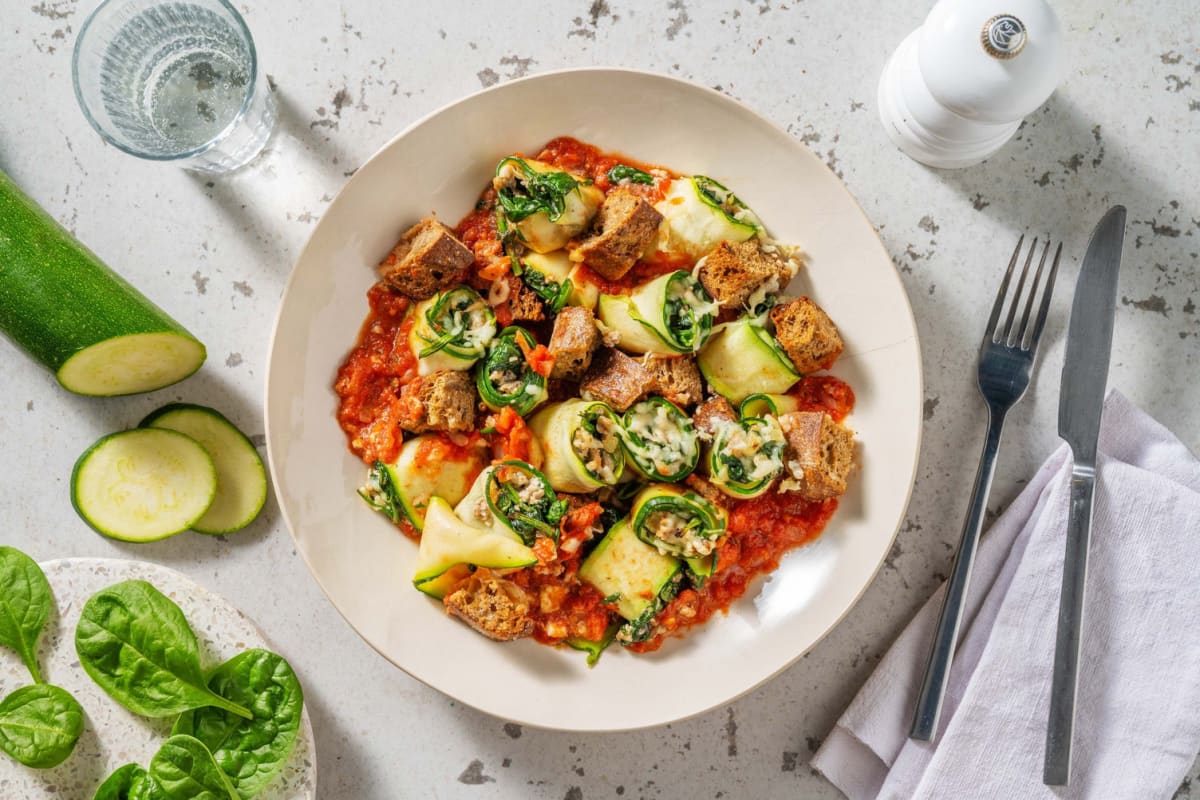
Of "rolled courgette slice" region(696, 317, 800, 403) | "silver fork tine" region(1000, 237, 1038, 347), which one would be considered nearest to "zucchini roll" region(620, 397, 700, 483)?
"rolled courgette slice" region(696, 317, 800, 403)

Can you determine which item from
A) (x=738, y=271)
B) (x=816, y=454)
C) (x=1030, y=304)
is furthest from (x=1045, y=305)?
(x=738, y=271)

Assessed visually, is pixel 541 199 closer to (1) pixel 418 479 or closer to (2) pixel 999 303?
(1) pixel 418 479

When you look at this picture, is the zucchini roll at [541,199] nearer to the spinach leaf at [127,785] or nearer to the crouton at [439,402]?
the crouton at [439,402]

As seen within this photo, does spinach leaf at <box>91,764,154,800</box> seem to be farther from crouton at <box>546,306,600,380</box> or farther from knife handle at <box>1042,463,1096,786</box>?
knife handle at <box>1042,463,1096,786</box>

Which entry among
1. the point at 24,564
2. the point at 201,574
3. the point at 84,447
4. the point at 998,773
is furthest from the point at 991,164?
the point at 24,564

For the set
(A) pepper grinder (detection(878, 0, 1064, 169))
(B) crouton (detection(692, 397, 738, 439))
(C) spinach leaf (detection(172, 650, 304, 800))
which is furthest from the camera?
(C) spinach leaf (detection(172, 650, 304, 800))

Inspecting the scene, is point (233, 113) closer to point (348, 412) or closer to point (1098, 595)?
point (348, 412)
